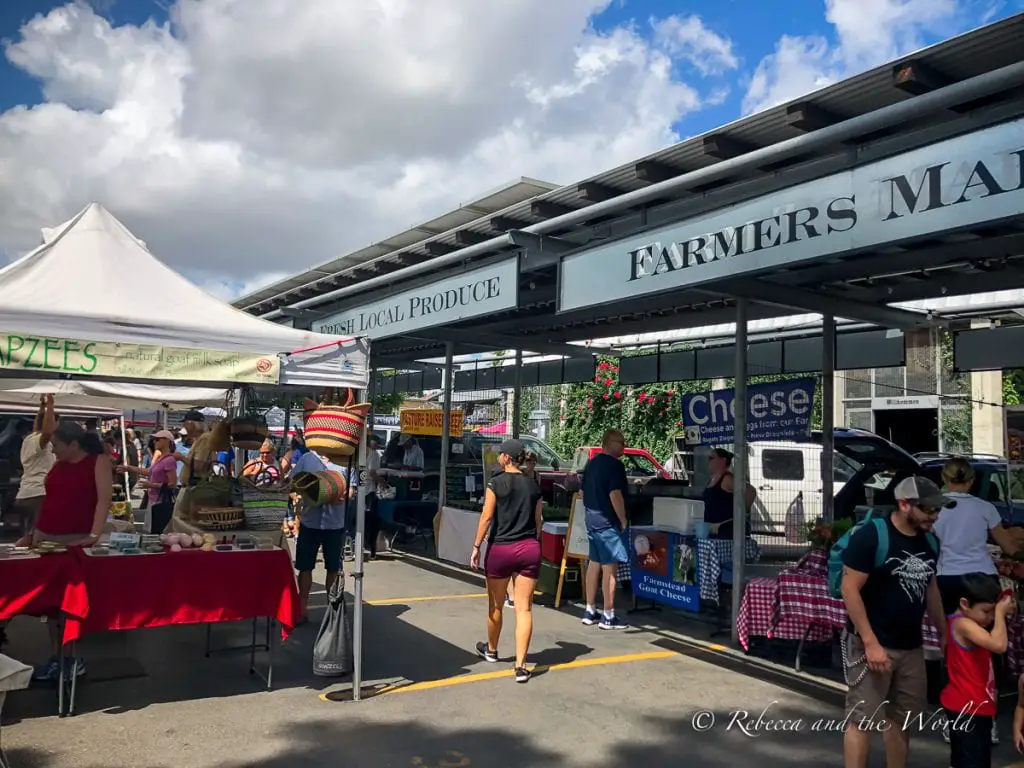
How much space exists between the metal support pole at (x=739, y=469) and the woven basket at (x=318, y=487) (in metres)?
3.39

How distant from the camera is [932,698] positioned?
6.08 meters

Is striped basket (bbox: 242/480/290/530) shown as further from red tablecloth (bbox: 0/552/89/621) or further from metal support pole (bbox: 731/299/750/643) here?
metal support pole (bbox: 731/299/750/643)

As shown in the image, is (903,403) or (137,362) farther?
(903,403)

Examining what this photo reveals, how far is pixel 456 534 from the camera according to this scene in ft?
35.5

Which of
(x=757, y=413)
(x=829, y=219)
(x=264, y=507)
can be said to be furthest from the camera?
(x=757, y=413)

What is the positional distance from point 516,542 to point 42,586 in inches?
123

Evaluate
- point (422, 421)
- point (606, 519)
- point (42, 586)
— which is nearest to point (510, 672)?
point (606, 519)

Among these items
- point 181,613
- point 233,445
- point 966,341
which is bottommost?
point 181,613

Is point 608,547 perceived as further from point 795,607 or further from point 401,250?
point 401,250

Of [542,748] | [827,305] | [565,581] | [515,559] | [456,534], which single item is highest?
[827,305]

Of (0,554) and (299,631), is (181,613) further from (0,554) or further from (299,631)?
(299,631)

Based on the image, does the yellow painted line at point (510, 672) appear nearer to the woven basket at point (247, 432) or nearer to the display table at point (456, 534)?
the woven basket at point (247, 432)

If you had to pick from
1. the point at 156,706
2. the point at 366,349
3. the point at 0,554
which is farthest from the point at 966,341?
the point at 0,554

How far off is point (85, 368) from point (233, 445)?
285 centimetres
